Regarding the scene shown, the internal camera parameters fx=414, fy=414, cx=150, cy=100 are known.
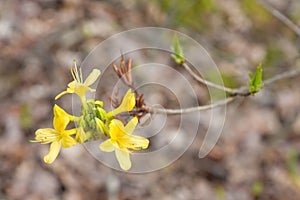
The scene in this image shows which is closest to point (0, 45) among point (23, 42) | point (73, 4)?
point (23, 42)

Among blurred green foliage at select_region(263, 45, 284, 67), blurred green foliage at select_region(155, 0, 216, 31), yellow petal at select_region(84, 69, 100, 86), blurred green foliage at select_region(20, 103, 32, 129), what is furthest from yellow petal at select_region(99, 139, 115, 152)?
blurred green foliage at select_region(155, 0, 216, 31)

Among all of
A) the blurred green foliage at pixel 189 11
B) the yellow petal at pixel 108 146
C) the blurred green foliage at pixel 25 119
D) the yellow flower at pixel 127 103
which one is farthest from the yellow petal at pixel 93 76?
the blurred green foliage at pixel 189 11

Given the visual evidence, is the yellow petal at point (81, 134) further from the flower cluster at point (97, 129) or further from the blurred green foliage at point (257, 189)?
A: the blurred green foliage at point (257, 189)

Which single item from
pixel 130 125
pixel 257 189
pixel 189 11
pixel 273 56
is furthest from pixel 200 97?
pixel 130 125

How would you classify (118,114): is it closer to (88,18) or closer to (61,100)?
(61,100)

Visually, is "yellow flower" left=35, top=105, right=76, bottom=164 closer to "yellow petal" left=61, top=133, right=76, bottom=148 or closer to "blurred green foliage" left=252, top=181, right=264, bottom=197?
"yellow petal" left=61, top=133, right=76, bottom=148

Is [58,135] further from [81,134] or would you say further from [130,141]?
[130,141]

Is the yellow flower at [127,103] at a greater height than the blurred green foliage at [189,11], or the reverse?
the blurred green foliage at [189,11]
